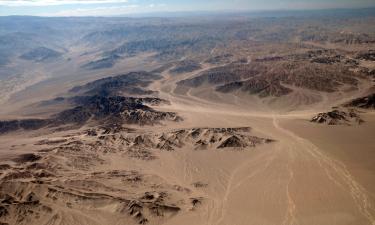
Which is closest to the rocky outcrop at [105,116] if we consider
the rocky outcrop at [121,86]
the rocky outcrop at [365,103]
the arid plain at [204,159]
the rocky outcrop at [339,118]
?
the arid plain at [204,159]

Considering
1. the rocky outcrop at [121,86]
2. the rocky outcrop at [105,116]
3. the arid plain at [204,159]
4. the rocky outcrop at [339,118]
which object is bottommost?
the rocky outcrop at [121,86]

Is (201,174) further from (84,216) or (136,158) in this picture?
(84,216)

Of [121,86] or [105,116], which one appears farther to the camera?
[121,86]

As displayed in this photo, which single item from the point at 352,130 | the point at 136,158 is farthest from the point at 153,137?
the point at 352,130

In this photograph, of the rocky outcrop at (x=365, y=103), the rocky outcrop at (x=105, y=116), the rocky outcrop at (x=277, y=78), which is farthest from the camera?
the rocky outcrop at (x=277, y=78)

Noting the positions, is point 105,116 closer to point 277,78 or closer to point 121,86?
point 121,86

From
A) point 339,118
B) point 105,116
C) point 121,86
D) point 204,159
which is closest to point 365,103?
point 339,118

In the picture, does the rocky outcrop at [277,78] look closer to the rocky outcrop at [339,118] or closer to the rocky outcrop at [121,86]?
the rocky outcrop at [121,86]

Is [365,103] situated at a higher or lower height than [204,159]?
higher

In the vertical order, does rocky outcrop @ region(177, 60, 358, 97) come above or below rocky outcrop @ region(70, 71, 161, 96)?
above

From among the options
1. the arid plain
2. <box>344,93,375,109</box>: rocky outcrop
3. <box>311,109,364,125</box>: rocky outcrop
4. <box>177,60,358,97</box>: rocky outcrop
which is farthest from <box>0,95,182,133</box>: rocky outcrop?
<box>344,93,375,109</box>: rocky outcrop

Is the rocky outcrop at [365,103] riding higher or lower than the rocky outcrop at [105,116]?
higher

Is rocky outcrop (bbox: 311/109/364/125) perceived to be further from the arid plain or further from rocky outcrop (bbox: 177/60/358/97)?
rocky outcrop (bbox: 177/60/358/97)
